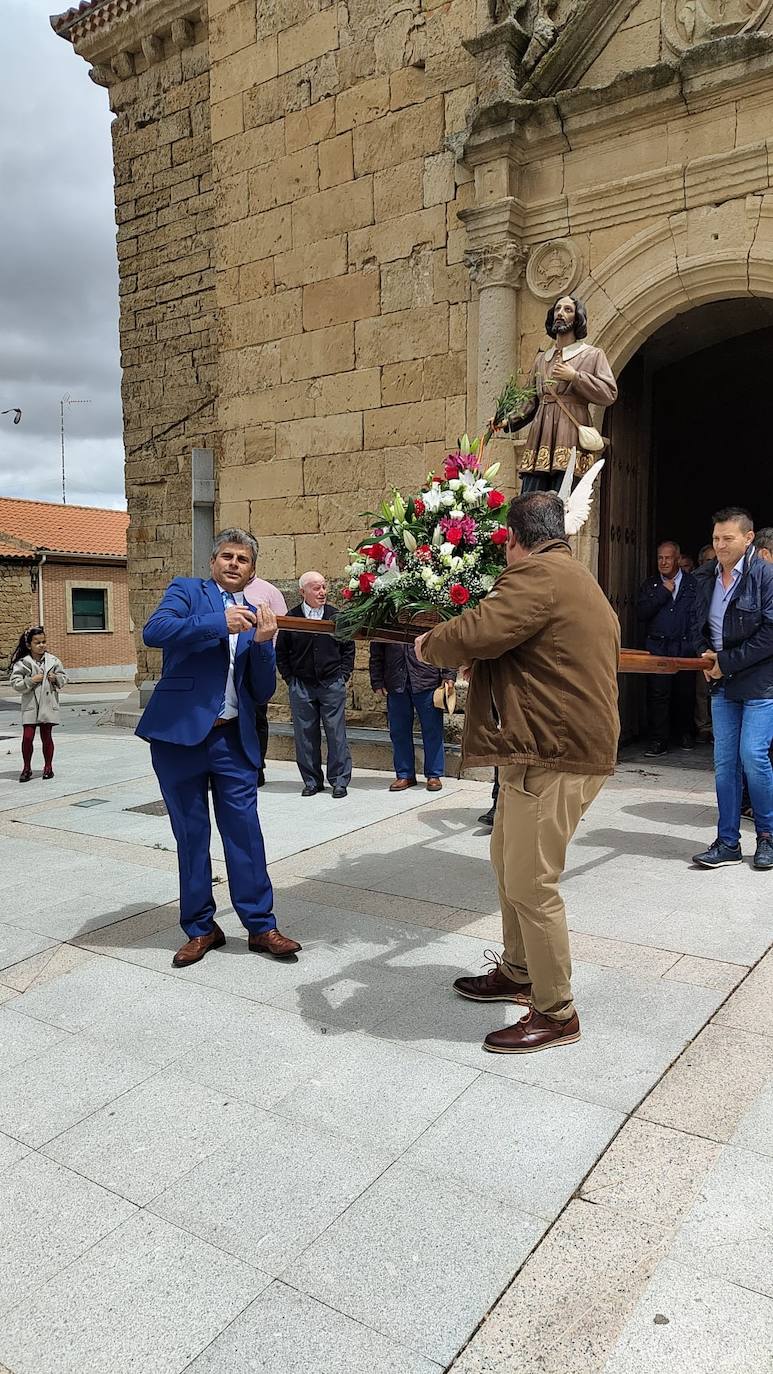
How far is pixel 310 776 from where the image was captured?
7.48 metres

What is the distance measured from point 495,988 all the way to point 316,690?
4345 mm

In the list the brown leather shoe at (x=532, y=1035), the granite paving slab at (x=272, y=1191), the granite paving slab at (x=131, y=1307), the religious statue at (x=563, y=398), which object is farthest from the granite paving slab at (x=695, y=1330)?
the religious statue at (x=563, y=398)

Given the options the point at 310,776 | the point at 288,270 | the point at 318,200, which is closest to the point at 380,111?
the point at 318,200

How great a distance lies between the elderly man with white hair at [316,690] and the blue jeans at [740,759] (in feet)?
10.2

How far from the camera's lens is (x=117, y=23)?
430 inches

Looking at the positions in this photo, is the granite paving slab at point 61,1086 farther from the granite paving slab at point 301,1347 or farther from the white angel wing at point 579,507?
the white angel wing at point 579,507

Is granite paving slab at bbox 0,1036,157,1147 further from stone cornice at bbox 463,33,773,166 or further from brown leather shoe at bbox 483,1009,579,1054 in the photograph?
stone cornice at bbox 463,33,773,166

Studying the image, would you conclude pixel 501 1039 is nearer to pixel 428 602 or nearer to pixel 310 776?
pixel 428 602

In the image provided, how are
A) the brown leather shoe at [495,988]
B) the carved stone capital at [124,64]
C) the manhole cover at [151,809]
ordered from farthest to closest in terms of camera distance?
the carved stone capital at [124,64]
the manhole cover at [151,809]
the brown leather shoe at [495,988]

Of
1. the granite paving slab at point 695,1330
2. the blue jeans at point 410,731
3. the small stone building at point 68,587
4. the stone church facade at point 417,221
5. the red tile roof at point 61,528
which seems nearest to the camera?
the granite paving slab at point 695,1330

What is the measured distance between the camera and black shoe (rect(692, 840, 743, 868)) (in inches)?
198

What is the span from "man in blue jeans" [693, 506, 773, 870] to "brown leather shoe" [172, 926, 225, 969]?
2642 mm

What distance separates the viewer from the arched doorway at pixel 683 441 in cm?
812

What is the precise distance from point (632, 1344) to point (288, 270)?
8997 millimetres
